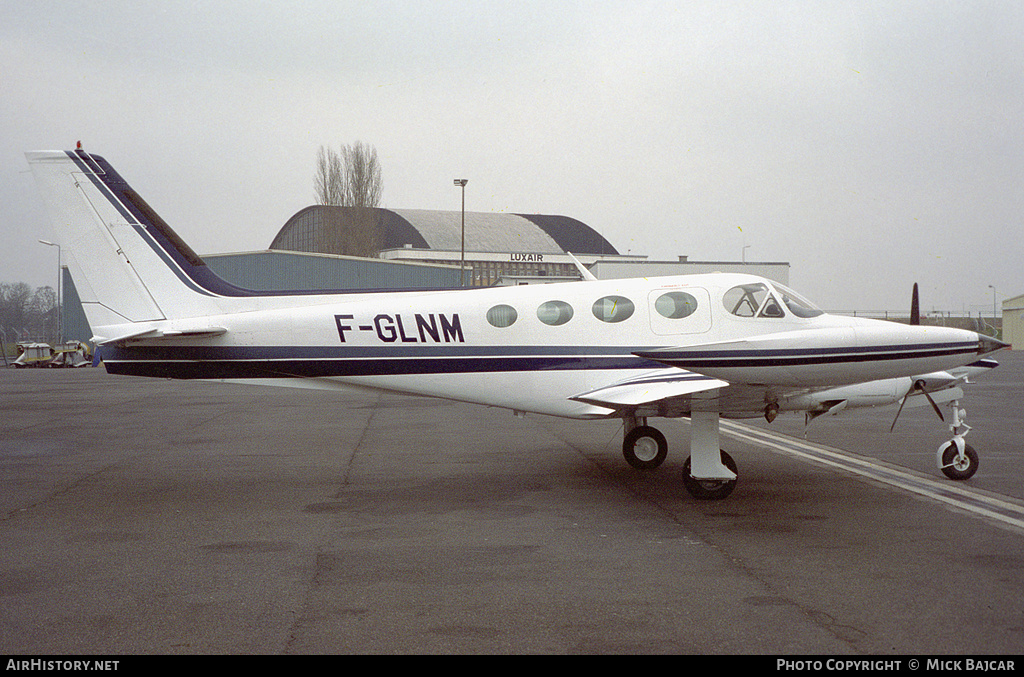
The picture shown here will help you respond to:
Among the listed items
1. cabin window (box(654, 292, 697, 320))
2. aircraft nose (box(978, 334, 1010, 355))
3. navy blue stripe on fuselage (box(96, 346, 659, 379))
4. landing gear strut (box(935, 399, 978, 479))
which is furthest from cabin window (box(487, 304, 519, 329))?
landing gear strut (box(935, 399, 978, 479))

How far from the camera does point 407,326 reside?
1009 cm

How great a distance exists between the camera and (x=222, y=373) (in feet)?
32.9

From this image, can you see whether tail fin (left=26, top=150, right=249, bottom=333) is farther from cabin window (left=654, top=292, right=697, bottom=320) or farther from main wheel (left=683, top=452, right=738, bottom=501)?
main wheel (left=683, top=452, right=738, bottom=501)

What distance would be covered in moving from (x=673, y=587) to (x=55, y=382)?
35.7 meters

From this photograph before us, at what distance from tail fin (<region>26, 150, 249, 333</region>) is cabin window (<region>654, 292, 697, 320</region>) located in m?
5.39

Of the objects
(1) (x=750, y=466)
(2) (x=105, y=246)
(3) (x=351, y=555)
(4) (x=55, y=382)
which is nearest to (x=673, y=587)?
(3) (x=351, y=555)

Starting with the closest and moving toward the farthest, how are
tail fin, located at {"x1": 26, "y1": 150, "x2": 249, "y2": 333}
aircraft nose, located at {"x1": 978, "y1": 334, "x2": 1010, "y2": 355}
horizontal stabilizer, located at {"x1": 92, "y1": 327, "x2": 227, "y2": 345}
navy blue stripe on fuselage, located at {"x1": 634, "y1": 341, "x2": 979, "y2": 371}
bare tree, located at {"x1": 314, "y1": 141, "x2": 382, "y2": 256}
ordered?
navy blue stripe on fuselage, located at {"x1": 634, "y1": 341, "x2": 979, "y2": 371} → aircraft nose, located at {"x1": 978, "y1": 334, "x2": 1010, "y2": 355} → horizontal stabilizer, located at {"x1": 92, "y1": 327, "x2": 227, "y2": 345} → tail fin, located at {"x1": 26, "y1": 150, "x2": 249, "y2": 333} → bare tree, located at {"x1": 314, "y1": 141, "x2": 382, "y2": 256}

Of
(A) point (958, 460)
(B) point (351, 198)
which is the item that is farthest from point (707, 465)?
(B) point (351, 198)

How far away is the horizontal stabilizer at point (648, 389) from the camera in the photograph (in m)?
8.88

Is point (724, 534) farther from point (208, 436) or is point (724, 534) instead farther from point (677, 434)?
point (208, 436)

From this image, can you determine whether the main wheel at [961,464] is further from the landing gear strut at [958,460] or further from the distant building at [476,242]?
the distant building at [476,242]

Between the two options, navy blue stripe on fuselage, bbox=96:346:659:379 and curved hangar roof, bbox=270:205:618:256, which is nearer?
navy blue stripe on fuselage, bbox=96:346:659:379

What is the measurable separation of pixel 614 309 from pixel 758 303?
1.73 meters

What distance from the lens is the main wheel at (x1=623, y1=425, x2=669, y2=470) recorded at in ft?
36.8
